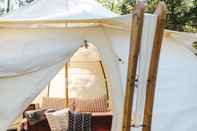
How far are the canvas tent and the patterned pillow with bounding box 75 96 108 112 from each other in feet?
7.68

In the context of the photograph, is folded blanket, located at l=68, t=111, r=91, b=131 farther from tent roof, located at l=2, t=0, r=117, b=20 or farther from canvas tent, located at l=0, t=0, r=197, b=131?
tent roof, located at l=2, t=0, r=117, b=20

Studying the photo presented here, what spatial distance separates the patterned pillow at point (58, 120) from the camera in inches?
197

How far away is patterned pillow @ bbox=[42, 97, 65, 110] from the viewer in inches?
247

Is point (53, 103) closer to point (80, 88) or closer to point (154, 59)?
point (80, 88)

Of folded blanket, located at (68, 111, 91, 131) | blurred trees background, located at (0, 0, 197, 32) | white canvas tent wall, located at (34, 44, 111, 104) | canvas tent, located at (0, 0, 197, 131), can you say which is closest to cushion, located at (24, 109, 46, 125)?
folded blanket, located at (68, 111, 91, 131)

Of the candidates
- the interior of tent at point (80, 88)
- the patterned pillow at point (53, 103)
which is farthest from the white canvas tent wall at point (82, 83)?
the patterned pillow at point (53, 103)

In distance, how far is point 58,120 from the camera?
5.04m

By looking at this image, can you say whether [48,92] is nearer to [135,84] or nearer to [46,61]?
[46,61]

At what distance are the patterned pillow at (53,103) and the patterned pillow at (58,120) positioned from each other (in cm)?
121

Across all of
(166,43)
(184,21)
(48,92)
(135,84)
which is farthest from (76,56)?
(184,21)

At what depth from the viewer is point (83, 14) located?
414cm

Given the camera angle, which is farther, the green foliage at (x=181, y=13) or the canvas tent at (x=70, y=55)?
the green foliage at (x=181, y=13)

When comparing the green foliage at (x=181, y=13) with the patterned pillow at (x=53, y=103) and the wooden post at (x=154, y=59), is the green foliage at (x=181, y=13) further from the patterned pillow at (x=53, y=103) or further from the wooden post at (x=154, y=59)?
the wooden post at (x=154, y=59)

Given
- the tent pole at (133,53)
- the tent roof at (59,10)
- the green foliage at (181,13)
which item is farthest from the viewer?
the green foliage at (181,13)
